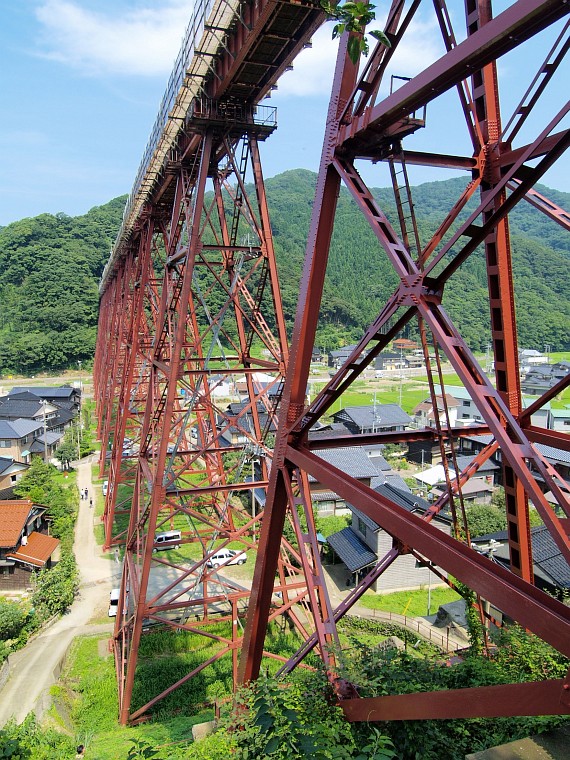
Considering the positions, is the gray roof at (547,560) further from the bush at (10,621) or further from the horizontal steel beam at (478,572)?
the bush at (10,621)

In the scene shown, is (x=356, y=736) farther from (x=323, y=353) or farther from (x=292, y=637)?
(x=323, y=353)

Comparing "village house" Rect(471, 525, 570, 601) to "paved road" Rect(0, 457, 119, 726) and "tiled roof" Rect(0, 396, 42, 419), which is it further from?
"tiled roof" Rect(0, 396, 42, 419)

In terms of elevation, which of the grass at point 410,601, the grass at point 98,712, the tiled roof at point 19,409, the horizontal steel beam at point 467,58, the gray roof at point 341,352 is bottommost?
the grass at point 410,601

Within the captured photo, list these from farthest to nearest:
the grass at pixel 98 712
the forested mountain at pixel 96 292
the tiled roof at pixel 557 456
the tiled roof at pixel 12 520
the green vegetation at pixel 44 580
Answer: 1. the forested mountain at pixel 96 292
2. the tiled roof at pixel 557 456
3. the tiled roof at pixel 12 520
4. the green vegetation at pixel 44 580
5. the grass at pixel 98 712

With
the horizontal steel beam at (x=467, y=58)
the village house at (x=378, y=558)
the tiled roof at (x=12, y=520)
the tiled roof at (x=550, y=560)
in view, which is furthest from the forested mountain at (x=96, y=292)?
the horizontal steel beam at (x=467, y=58)

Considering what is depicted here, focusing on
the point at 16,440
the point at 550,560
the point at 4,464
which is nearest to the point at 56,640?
the point at 4,464

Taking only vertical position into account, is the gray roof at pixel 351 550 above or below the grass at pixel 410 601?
above

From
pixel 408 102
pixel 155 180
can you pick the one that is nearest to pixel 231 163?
pixel 155 180
